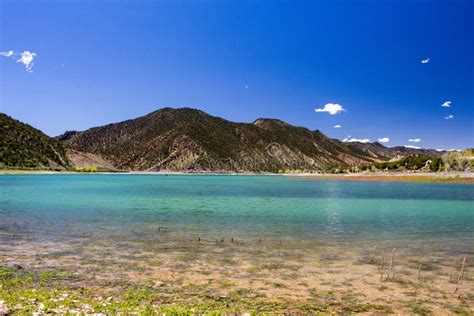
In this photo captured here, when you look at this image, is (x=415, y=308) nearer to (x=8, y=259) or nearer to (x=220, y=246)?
(x=220, y=246)

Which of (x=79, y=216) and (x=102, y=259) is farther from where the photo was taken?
(x=79, y=216)

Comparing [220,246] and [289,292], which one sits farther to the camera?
[220,246]

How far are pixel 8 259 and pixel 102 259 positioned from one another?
Answer: 4.91 m

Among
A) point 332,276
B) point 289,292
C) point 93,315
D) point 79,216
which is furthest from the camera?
point 79,216

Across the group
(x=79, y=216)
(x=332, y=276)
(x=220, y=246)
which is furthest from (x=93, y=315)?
(x=79, y=216)

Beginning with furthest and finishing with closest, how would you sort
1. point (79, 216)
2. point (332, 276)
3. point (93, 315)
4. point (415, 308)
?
point (79, 216)
point (332, 276)
point (415, 308)
point (93, 315)

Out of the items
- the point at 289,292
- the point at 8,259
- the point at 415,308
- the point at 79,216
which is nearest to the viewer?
the point at 415,308

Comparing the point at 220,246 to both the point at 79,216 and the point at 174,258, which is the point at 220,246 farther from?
the point at 79,216

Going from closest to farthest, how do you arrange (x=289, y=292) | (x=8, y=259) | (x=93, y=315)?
1. (x=93, y=315)
2. (x=289, y=292)
3. (x=8, y=259)

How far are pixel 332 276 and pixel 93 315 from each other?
36.7 feet

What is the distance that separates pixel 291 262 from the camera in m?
21.4

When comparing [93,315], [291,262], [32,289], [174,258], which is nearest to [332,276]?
[291,262]

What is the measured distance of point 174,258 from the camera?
22.1 m

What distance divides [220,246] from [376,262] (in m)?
9.69
